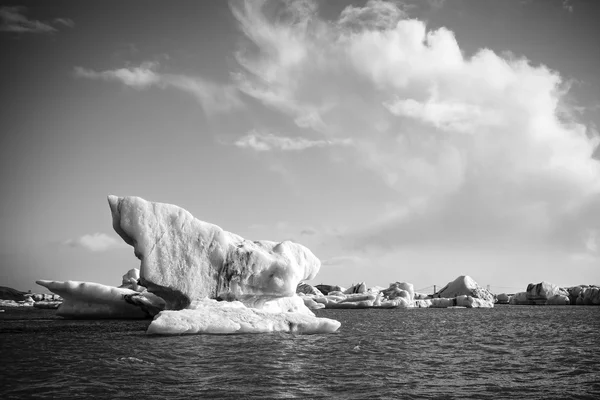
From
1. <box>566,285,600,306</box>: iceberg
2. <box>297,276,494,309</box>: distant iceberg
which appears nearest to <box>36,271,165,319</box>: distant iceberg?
<box>297,276,494,309</box>: distant iceberg

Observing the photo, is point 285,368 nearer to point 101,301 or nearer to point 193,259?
point 193,259

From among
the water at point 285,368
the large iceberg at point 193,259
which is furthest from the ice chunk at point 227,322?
the large iceberg at point 193,259

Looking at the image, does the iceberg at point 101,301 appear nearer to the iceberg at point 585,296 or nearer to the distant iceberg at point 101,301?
the distant iceberg at point 101,301

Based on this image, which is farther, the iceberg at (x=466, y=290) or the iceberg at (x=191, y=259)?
the iceberg at (x=466, y=290)

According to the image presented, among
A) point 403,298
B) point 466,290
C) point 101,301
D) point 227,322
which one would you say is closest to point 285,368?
point 227,322

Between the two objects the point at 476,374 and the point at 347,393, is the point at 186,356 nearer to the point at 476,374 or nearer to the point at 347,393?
the point at 347,393

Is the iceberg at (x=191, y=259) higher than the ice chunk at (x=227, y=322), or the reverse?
the iceberg at (x=191, y=259)

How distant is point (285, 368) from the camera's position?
12312 mm

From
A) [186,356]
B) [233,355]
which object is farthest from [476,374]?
[186,356]

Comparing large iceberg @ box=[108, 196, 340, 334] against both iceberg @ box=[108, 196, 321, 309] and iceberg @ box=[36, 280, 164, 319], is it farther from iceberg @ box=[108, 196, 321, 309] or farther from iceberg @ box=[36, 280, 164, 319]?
iceberg @ box=[36, 280, 164, 319]

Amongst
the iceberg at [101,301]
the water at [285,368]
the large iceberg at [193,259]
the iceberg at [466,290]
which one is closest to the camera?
the water at [285,368]

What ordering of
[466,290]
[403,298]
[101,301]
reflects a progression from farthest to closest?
1. [466,290]
2. [403,298]
3. [101,301]

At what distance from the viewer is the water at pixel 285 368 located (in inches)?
384

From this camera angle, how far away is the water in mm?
9742
